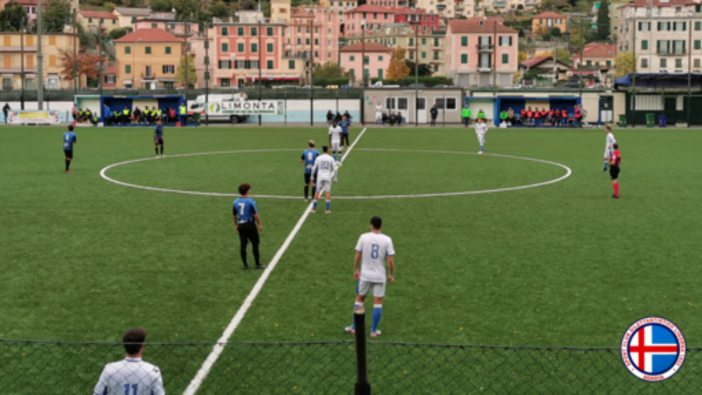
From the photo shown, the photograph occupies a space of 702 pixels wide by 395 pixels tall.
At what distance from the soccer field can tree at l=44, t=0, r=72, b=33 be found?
16409 centimetres

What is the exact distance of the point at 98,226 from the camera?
20.9 metres

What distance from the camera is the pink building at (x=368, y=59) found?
530ft

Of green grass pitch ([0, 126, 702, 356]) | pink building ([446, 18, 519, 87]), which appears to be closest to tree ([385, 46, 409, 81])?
pink building ([446, 18, 519, 87])

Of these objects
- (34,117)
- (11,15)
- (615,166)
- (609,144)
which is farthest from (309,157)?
(11,15)

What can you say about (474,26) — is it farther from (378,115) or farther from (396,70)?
(378,115)

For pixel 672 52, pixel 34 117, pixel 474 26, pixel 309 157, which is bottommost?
pixel 309 157

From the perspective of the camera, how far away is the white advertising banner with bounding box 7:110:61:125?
7231cm

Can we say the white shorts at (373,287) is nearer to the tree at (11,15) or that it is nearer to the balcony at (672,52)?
the balcony at (672,52)

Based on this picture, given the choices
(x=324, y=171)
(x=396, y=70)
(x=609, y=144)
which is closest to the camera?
(x=324, y=171)

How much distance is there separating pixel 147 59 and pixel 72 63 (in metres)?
15.2

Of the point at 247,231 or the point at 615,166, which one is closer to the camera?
the point at 247,231

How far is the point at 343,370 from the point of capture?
1034cm

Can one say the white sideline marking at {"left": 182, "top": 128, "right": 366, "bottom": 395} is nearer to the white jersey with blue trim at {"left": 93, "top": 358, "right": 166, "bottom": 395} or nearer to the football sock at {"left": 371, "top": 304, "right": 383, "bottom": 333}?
the white jersey with blue trim at {"left": 93, "top": 358, "right": 166, "bottom": 395}

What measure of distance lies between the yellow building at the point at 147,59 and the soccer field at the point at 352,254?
354ft
